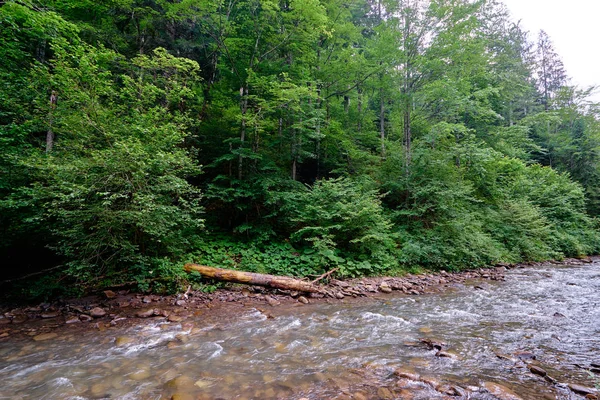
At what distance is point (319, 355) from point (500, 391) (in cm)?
218

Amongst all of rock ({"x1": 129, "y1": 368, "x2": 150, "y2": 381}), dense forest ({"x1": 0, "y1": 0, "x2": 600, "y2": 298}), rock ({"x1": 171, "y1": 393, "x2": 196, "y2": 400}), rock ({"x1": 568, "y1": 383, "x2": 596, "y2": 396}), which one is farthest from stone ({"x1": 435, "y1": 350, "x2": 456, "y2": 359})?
dense forest ({"x1": 0, "y1": 0, "x2": 600, "y2": 298})

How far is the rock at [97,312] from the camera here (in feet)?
17.5

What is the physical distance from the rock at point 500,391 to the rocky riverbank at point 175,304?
390 centimetres

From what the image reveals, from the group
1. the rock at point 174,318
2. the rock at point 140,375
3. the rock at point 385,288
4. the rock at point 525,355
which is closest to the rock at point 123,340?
the rock at point 174,318

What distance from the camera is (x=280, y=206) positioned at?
31.9 feet

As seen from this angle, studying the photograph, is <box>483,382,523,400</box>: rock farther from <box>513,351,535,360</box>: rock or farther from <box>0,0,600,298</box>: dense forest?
<box>0,0,600,298</box>: dense forest

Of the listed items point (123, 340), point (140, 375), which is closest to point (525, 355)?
point (140, 375)

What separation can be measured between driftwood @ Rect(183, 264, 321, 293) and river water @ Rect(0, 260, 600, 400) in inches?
41.4

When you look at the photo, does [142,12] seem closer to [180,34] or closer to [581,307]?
[180,34]

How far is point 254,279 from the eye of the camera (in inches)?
288

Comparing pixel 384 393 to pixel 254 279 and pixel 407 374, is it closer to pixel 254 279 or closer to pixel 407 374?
pixel 407 374

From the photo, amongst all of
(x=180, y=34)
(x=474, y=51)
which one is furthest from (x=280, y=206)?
(x=474, y=51)

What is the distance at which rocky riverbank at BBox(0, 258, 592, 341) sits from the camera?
498cm

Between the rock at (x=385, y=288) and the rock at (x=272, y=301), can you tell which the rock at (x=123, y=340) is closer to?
the rock at (x=272, y=301)
